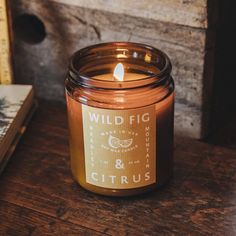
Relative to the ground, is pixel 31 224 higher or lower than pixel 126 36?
lower

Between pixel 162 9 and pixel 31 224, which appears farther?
pixel 162 9

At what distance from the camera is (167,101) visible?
0.76 m

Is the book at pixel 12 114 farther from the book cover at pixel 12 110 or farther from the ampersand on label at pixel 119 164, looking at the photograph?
the ampersand on label at pixel 119 164

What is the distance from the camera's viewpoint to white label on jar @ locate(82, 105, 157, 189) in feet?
2.40

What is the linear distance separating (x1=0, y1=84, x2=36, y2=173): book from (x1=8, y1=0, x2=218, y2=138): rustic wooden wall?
0.28ft

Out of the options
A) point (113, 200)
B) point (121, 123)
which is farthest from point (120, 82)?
point (113, 200)

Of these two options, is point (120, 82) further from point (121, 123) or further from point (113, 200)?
point (113, 200)

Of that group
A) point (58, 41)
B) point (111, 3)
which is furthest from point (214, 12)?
point (58, 41)

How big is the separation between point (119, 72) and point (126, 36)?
6.2 inches

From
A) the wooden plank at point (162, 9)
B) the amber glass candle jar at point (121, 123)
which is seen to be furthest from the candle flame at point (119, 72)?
the wooden plank at point (162, 9)

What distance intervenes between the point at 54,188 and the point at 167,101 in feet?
0.60

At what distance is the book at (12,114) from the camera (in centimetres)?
84

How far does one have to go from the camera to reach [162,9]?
869 mm

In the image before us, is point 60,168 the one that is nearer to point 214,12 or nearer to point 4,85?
point 4,85
